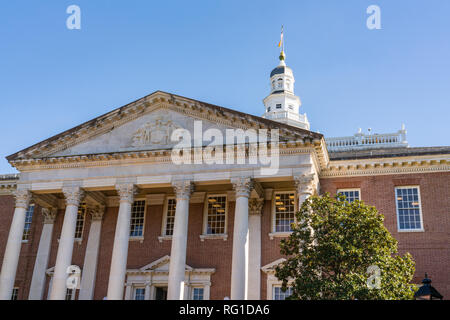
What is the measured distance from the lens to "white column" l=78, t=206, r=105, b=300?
31.0 meters

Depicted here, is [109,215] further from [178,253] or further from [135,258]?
[178,253]

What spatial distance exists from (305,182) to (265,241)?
5.20 m

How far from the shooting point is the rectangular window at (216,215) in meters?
30.4

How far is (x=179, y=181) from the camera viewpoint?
90.4 ft

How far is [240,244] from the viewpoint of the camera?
2502 centimetres

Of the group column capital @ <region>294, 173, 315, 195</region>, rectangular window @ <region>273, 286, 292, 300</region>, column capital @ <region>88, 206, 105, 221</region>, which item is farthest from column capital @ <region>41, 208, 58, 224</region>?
column capital @ <region>294, 173, 315, 195</region>

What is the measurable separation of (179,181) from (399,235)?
12332mm

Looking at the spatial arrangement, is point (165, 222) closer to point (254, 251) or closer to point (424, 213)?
point (254, 251)

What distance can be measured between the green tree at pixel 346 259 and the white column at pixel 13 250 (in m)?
15.8

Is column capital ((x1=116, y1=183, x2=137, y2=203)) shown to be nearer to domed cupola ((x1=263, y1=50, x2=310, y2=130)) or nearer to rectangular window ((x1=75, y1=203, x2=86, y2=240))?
rectangular window ((x1=75, y1=203, x2=86, y2=240))

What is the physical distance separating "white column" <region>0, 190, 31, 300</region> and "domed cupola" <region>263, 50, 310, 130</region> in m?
42.3

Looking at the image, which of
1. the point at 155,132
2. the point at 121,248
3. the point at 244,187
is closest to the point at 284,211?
the point at 244,187

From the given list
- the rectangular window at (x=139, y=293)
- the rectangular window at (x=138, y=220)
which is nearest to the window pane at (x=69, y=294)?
the rectangular window at (x=139, y=293)
